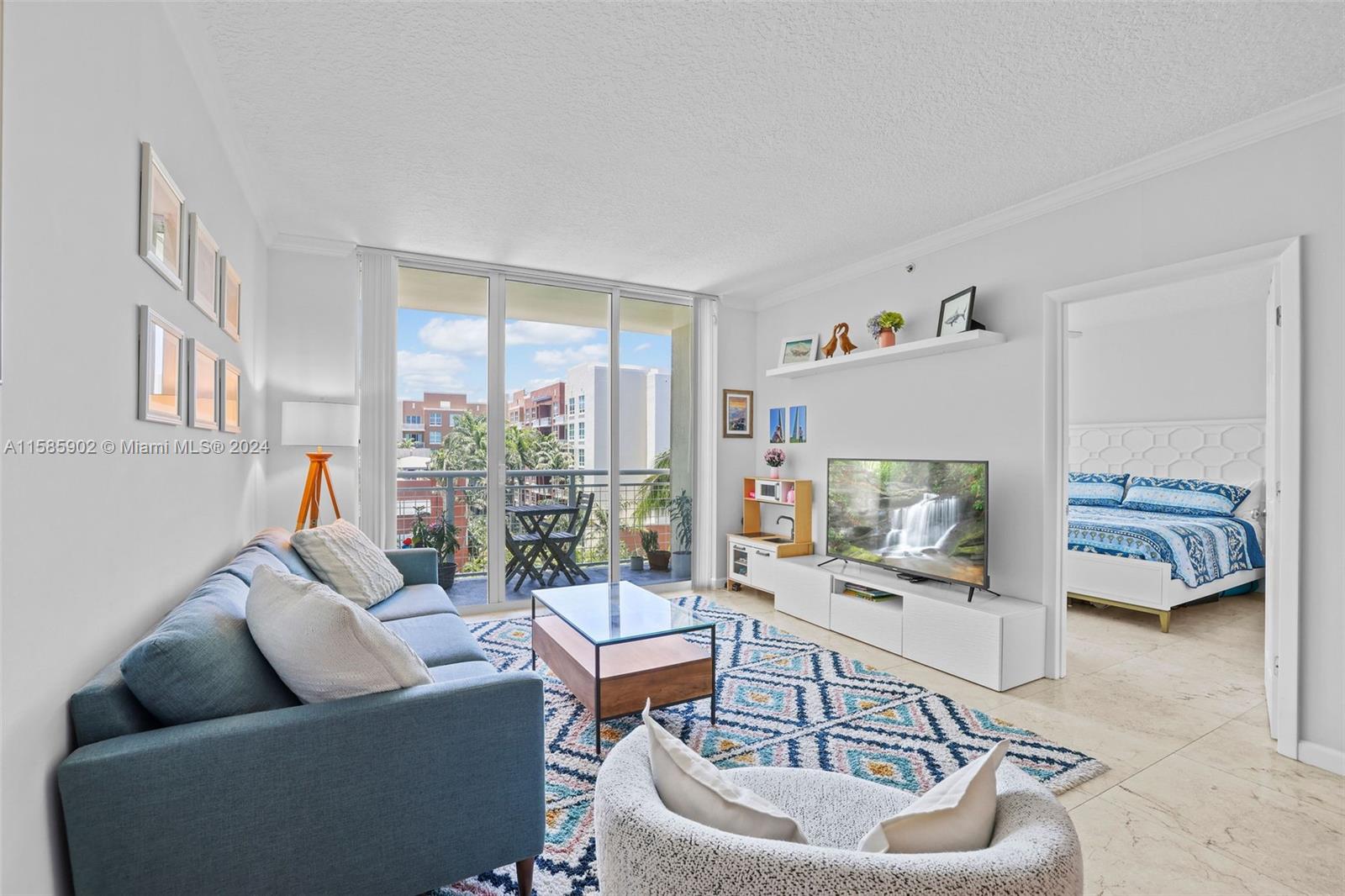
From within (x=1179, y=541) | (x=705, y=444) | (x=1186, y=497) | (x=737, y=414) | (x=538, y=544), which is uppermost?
(x=737, y=414)

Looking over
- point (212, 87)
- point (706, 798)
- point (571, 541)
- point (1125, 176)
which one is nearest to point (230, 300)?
point (212, 87)

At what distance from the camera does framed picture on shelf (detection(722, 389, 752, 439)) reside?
17.8 feet

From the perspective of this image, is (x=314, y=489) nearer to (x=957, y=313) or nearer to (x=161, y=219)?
(x=161, y=219)

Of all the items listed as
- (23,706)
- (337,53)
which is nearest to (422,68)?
(337,53)

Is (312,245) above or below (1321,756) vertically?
above

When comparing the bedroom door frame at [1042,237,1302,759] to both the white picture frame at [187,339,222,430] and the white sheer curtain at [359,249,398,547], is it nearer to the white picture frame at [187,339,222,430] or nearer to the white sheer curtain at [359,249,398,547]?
the white picture frame at [187,339,222,430]

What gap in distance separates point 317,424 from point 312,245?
1229mm

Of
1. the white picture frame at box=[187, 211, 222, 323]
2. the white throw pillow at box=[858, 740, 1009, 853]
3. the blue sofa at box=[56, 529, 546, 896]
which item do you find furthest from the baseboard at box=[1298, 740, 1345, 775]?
the white picture frame at box=[187, 211, 222, 323]

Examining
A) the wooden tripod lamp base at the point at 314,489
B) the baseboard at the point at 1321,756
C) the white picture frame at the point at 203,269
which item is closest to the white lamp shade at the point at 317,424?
the wooden tripod lamp base at the point at 314,489

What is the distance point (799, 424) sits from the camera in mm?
5066

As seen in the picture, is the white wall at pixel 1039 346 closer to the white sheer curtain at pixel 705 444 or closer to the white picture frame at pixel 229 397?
the white sheer curtain at pixel 705 444

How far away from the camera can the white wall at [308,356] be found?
12.9 ft

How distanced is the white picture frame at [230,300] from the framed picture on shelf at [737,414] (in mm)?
3494

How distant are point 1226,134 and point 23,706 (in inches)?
162
